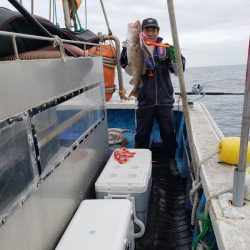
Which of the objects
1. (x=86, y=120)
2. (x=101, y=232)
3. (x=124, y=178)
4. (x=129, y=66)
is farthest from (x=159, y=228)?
(x=129, y=66)

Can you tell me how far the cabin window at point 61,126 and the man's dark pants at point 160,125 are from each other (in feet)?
4.22

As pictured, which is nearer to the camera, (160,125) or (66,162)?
(66,162)

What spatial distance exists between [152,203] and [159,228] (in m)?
0.48

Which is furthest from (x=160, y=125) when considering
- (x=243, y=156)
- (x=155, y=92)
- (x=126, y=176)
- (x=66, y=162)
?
(x=243, y=156)

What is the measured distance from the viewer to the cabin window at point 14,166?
1.42 m

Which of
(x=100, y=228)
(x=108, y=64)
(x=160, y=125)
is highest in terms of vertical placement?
(x=108, y=64)

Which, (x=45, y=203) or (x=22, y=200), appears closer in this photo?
(x=22, y=200)

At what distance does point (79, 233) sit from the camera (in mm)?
2014

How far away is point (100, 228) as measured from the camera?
2.04 metres

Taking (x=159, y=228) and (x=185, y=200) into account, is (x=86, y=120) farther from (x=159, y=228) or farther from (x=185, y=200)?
(x=185, y=200)

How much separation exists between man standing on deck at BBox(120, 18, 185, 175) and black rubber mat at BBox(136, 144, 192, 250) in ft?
0.87

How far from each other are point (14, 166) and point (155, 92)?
3048mm

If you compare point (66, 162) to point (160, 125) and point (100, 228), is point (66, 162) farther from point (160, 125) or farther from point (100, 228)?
point (160, 125)

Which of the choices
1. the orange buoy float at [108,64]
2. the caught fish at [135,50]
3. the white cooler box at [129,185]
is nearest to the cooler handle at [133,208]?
the white cooler box at [129,185]
